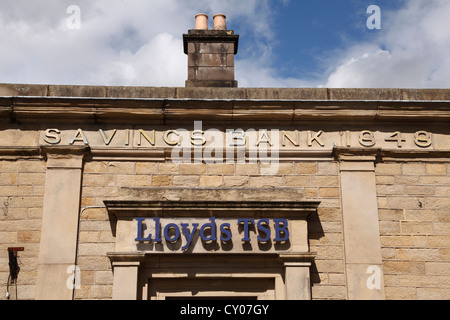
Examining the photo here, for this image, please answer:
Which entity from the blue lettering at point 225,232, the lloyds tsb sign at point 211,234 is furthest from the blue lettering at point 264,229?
the blue lettering at point 225,232

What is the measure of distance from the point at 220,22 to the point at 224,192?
11.4 feet

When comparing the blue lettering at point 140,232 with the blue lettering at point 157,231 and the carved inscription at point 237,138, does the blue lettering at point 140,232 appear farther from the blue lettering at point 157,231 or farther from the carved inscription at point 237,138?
the carved inscription at point 237,138

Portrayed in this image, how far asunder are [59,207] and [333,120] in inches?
168

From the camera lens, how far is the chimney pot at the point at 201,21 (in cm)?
1054

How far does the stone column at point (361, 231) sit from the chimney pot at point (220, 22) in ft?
11.2

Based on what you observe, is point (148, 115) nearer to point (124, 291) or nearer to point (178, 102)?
point (178, 102)

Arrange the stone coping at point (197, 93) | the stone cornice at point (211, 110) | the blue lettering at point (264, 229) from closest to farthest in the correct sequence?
the blue lettering at point (264, 229)
the stone cornice at point (211, 110)
the stone coping at point (197, 93)

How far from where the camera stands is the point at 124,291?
8.20 metres

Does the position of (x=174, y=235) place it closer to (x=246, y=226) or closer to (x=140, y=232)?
(x=140, y=232)

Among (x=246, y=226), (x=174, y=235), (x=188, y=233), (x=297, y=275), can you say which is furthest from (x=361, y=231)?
(x=174, y=235)

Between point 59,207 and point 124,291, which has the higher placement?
point 59,207

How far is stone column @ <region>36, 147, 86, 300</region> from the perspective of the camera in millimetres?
8227

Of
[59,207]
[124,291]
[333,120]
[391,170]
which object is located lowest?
[124,291]

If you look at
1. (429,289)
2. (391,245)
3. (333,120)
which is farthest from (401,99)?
(429,289)
